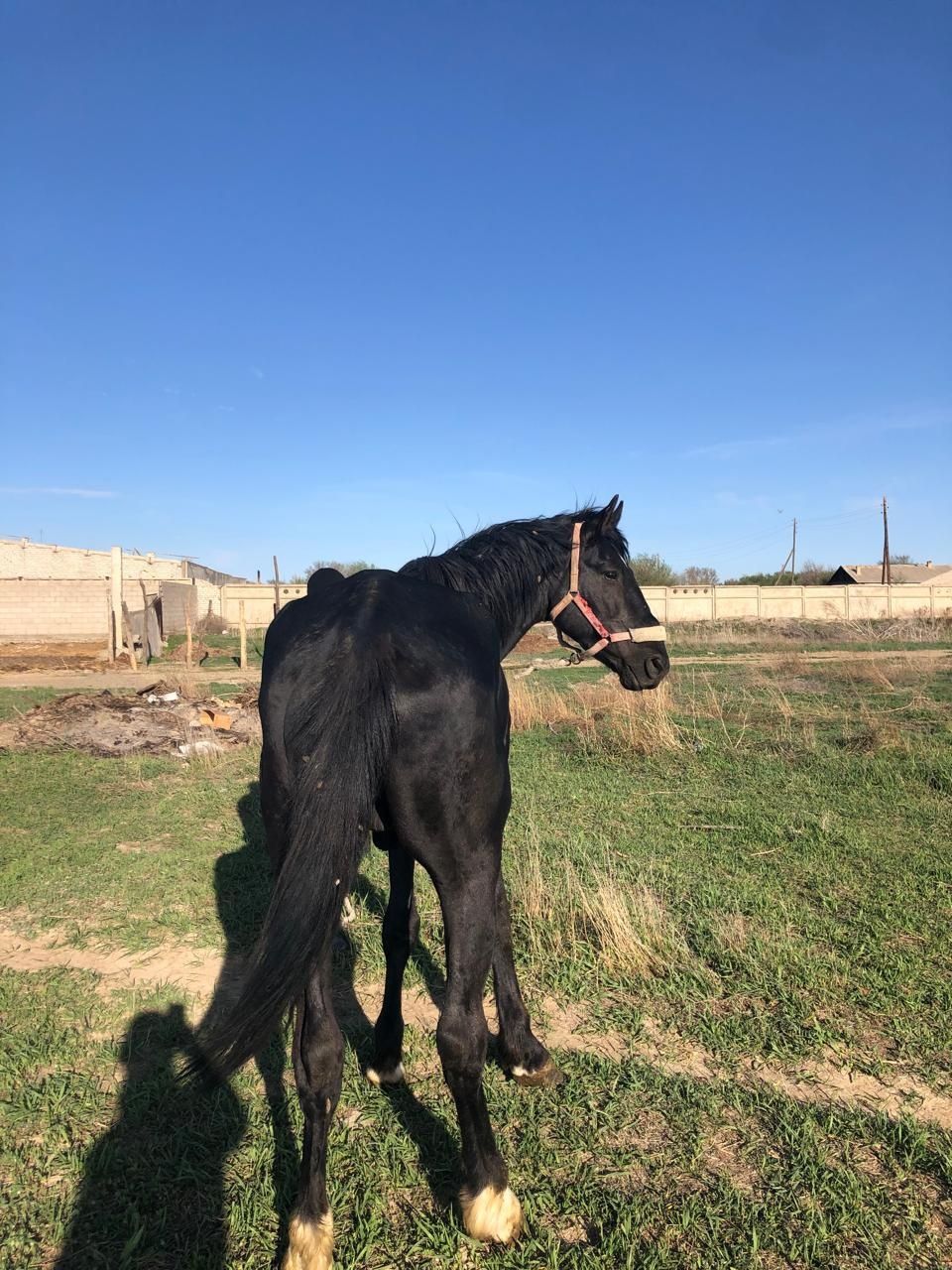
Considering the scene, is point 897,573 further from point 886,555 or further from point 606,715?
point 606,715

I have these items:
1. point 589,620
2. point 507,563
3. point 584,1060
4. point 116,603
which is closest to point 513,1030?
point 584,1060

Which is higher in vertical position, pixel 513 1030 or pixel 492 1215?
pixel 513 1030

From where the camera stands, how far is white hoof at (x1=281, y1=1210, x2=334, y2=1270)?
1.96 meters

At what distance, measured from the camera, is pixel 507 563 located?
3006 mm

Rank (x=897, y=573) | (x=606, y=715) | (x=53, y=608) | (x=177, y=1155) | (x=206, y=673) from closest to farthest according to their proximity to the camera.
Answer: (x=177, y=1155), (x=606, y=715), (x=206, y=673), (x=53, y=608), (x=897, y=573)

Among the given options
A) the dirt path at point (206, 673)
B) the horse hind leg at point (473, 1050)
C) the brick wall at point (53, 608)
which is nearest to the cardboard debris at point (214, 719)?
the dirt path at point (206, 673)

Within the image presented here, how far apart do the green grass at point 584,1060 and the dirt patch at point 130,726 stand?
2962 millimetres

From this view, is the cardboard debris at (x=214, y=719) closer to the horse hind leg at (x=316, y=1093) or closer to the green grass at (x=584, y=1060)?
the green grass at (x=584, y=1060)

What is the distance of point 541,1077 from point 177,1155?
4.23ft

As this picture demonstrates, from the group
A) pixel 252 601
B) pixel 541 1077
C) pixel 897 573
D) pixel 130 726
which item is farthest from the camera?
pixel 897 573

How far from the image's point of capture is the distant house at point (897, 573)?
52.9 metres

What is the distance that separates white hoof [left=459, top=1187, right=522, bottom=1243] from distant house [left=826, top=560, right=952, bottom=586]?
5685 centimetres

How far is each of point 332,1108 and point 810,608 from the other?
140 feet

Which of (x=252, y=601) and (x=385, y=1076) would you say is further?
(x=252, y=601)
